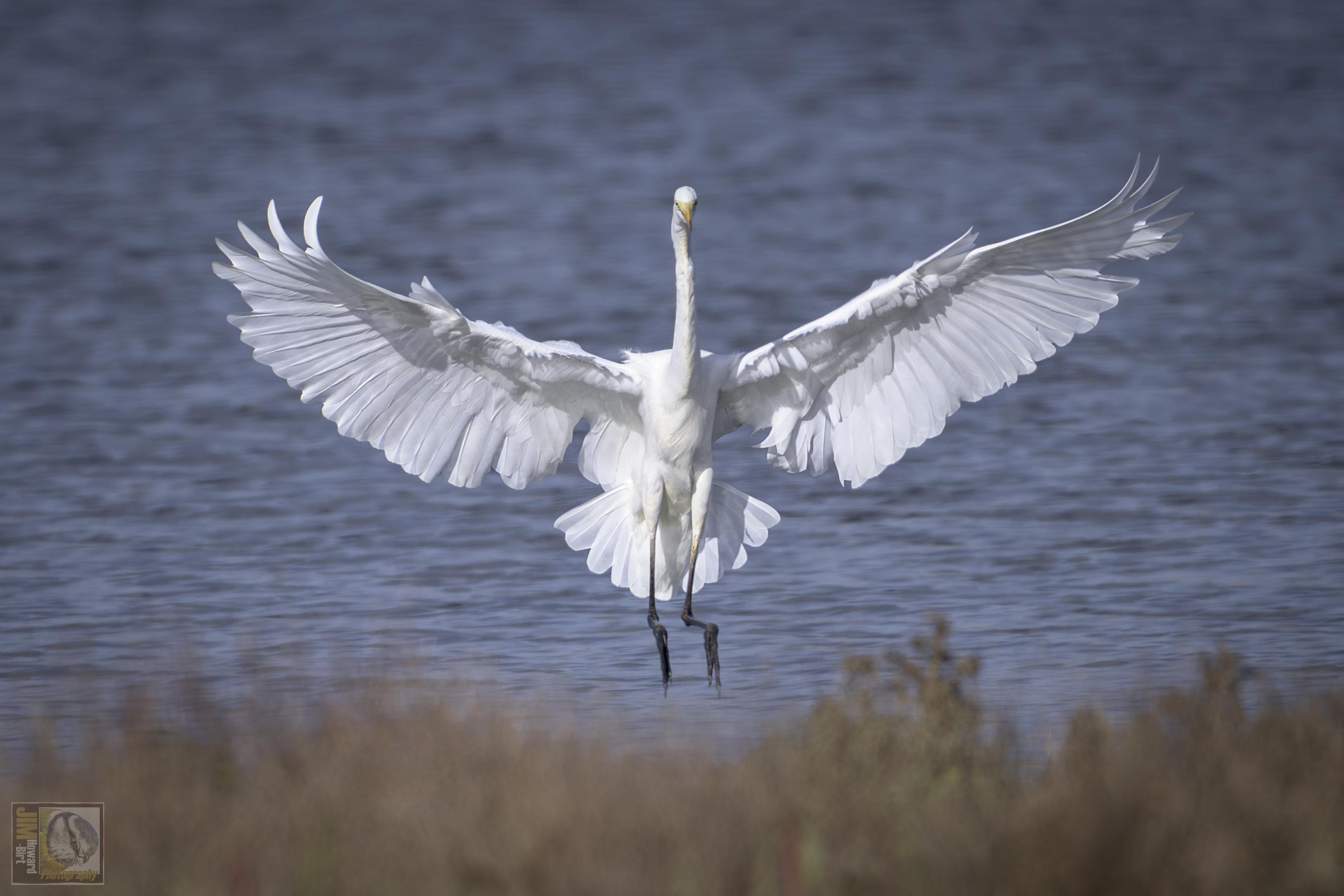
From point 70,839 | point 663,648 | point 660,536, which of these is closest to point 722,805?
point 70,839

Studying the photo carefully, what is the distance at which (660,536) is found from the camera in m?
7.46

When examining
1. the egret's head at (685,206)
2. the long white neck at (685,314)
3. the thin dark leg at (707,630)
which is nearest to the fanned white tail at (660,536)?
the thin dark leg at (707,630)

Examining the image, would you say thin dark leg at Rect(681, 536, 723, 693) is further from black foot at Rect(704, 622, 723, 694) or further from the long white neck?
the long white neck

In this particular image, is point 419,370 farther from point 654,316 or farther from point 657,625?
point 654,316

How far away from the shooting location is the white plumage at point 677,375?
6152mm

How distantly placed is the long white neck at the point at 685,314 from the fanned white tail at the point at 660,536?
80 cm

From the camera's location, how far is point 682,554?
294 inches

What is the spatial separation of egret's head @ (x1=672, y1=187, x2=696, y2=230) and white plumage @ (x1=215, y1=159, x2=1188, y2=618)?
0.01 metres

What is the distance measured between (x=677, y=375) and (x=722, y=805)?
2824 mm

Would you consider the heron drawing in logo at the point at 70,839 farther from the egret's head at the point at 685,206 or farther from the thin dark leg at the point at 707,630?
the egret's head at the point at 685,206

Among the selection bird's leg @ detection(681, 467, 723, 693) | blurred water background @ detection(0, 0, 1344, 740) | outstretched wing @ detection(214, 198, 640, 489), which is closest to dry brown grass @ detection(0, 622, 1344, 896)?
blurred water background @ detection(0, 0, 1344, 740)

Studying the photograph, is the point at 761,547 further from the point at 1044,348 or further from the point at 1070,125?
the point at 1070,125

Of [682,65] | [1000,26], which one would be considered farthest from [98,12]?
[1000,26]

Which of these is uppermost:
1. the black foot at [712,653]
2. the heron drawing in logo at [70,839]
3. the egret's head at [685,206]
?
the egret's head at [685,206]
